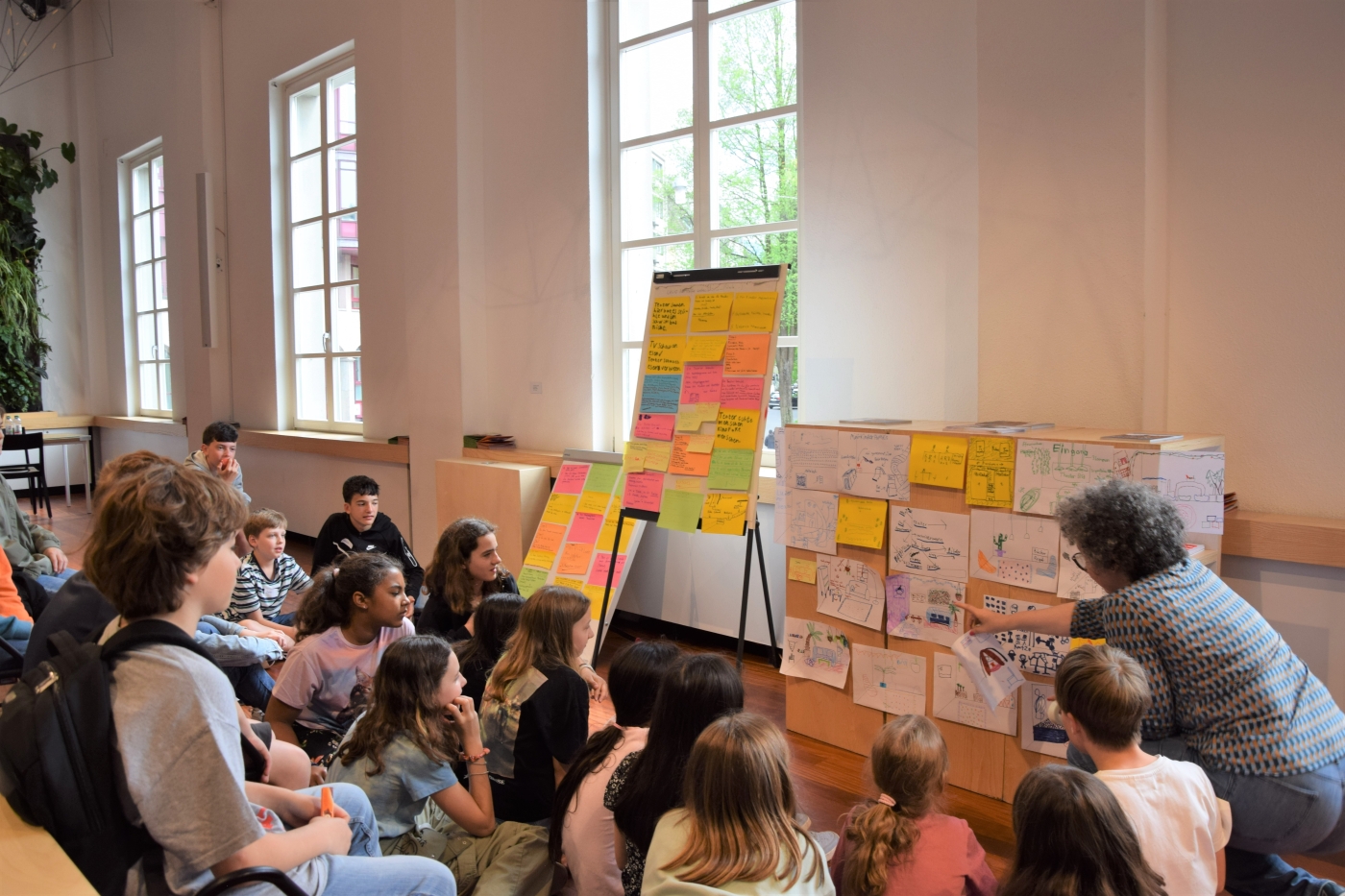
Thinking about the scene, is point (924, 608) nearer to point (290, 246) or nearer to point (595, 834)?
point (595, 834)

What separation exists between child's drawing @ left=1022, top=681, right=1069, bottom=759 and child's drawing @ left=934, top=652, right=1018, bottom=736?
0.13 feet

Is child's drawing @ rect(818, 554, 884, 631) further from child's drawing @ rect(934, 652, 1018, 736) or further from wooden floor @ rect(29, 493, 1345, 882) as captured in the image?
wooden floor @ rect(29, 493, 1345, 882)

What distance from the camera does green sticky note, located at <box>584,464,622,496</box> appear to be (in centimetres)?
477

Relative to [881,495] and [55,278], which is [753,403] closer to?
[881,495]

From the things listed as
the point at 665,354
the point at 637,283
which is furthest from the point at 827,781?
the point at 637,283

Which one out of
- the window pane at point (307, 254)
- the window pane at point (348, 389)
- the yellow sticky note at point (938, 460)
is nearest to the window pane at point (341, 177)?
the window pane at point (307, 254)

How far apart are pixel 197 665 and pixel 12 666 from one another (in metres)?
2.13

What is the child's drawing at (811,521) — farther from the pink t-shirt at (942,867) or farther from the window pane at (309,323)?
the window pane at (309,323)

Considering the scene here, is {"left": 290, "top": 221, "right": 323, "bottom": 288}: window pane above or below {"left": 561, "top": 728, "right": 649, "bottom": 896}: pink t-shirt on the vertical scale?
above

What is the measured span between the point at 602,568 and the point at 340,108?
479 cm

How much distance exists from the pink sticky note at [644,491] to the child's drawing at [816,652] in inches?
32.2

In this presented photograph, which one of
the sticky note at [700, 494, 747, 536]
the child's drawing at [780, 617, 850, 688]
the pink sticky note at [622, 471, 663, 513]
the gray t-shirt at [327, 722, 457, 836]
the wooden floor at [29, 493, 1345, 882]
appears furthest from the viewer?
the pink sticky note at [622, 471, 663, 513]

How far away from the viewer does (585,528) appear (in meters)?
4.73

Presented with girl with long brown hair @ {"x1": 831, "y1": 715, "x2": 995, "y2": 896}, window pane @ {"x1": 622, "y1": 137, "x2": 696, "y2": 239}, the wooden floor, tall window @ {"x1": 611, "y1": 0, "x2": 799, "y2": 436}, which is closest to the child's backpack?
the wooden floor
